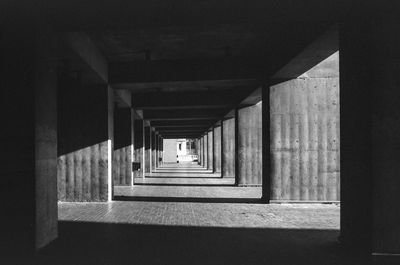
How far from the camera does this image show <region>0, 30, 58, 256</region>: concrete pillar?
20.5 ft

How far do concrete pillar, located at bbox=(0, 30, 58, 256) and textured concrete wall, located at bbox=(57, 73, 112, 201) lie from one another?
20.3 ft

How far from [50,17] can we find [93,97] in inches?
259

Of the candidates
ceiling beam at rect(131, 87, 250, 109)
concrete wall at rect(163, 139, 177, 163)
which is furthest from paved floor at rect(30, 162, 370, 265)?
concrete wall at rect(163, 139, 177, 163)

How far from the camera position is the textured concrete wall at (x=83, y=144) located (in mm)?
12898

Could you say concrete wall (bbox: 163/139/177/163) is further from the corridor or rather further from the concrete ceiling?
the corridor

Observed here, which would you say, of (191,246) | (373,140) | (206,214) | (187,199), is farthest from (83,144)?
(373,140)

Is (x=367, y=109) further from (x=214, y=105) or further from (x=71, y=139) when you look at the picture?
(x=214, y=105)

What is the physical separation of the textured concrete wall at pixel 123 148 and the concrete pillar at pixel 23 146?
457 inches

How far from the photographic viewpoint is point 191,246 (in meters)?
6.82

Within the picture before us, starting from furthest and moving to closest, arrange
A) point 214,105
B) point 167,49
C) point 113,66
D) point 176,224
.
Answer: point 214,105 → point 113,66 → point 167,49 → point 176,224

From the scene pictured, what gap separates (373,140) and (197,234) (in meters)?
3.83

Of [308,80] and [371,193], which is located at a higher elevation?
[308,80]

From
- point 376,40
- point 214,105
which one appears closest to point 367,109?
point 376,40

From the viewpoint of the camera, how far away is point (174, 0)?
19.5 feet
